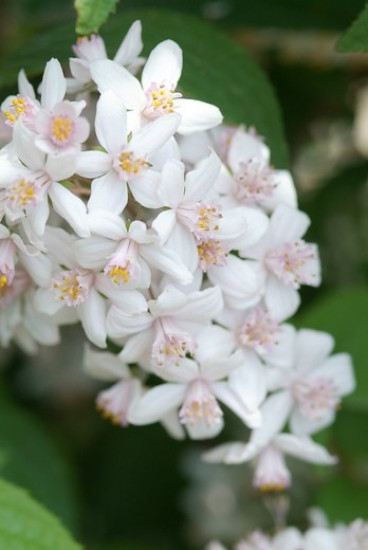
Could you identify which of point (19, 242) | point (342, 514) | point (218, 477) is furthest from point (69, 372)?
point (19, 242)

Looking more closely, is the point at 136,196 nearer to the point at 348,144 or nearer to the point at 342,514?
the point at 342,514

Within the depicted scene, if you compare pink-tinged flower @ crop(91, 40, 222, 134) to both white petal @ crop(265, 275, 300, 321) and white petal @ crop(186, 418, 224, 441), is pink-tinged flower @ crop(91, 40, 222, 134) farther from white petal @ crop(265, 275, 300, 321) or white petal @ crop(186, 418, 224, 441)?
white petal @ crop(186, 418, 224, 441)

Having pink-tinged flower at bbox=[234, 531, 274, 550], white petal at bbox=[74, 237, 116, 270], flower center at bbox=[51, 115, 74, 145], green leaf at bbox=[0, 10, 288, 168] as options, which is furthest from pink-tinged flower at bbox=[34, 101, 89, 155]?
pink-tinged flower at bbox=[234, 531, 274, 550]

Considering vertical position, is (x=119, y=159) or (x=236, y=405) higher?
(x=119, y=159)

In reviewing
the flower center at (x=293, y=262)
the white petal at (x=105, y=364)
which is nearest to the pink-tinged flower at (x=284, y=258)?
the flower center at (x=293, y=262)

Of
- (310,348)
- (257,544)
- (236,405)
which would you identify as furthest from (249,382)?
(257,544)

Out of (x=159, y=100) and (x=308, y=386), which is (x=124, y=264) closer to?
(x=159, y=100)

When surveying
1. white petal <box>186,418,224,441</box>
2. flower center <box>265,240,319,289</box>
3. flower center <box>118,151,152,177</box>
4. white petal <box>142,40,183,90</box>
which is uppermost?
white petal <box>142,40,183,90</box>
